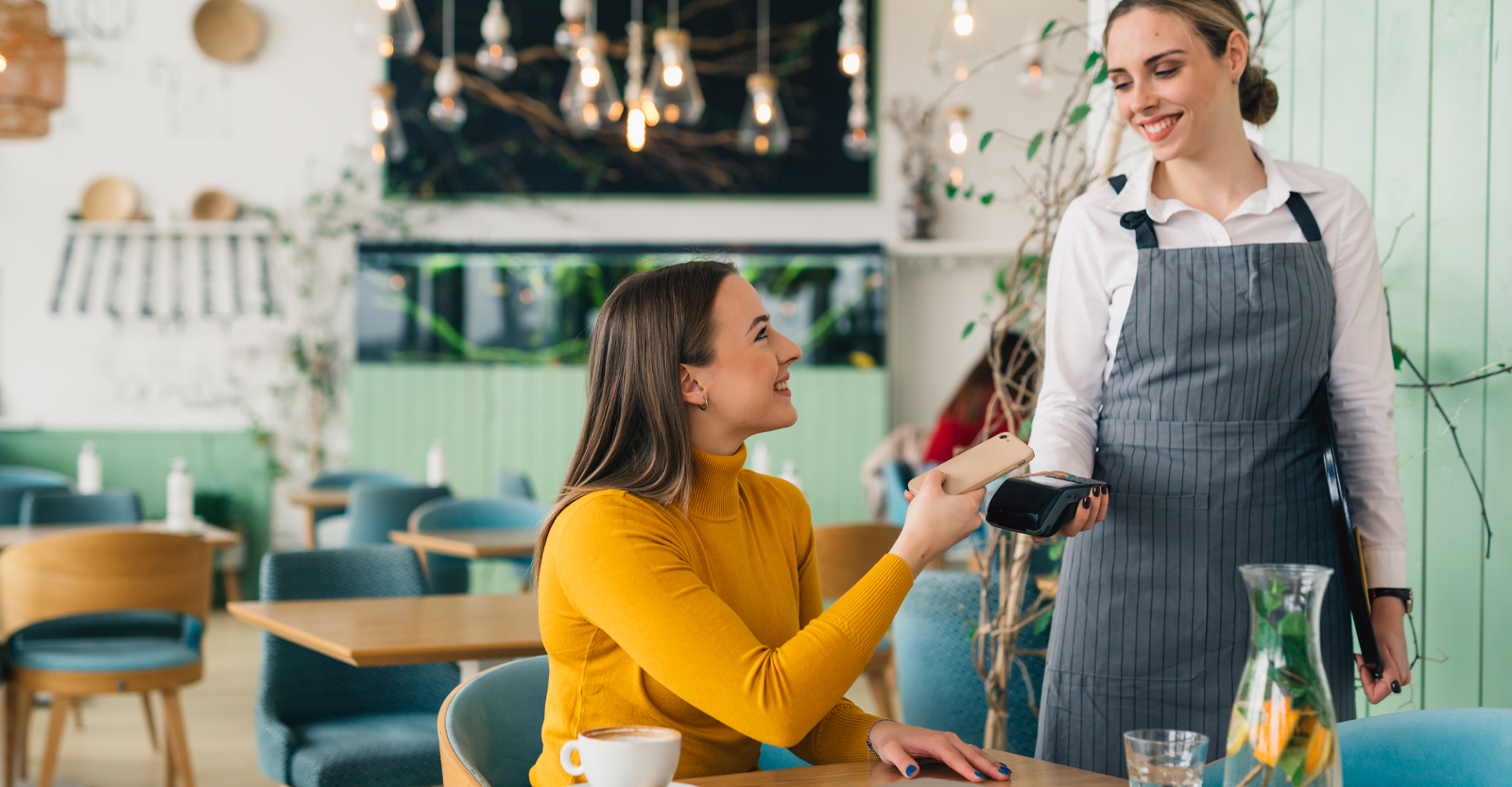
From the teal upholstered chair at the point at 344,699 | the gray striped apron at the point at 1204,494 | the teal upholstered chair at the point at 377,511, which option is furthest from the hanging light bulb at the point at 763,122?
the gray striped apron at the point at 1204,494

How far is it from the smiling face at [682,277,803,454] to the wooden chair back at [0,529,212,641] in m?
2.58

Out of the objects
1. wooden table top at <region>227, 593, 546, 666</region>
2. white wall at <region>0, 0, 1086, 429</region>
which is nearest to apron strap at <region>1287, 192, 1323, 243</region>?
wooden table top at <region>227, 593, 546, 666</region>

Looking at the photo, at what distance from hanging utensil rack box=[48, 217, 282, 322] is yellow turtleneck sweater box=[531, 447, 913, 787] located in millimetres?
6497

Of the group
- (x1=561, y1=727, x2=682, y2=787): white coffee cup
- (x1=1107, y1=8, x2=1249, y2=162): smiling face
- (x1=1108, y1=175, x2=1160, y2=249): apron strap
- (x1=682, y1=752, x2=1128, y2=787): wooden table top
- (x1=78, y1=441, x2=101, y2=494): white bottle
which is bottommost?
(x1=78, y1=441, x2=101, y2=494): white bottle

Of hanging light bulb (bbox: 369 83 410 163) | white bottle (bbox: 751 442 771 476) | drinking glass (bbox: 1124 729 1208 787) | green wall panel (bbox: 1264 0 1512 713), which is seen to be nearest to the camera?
drinking glass (bbox: 1124 729 1208 787)

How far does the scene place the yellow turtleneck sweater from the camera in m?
1.19

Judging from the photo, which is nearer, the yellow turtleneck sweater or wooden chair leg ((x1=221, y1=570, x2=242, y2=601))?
the yellow turtleneck sweater

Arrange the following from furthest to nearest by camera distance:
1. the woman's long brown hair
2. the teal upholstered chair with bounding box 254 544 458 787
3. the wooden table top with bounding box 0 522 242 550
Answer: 1. the wooden table top with bounding box 0 522 242 550
2. the teal upholstered chair with bounding box 254 544 458 787
3. the woman's long brown hair

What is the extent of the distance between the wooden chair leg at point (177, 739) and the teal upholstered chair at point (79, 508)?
4.56 feet

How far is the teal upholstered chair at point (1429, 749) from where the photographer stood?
1.17 metres

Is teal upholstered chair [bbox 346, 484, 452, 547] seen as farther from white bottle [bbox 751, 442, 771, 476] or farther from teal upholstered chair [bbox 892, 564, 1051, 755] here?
teal upholstered chair [bbox 892, 564, 1051, 755]

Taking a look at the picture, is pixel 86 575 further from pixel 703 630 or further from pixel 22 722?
pixel 703 630

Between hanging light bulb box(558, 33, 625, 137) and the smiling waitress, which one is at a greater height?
hanging light bulb box(558, 33, 625, 137)

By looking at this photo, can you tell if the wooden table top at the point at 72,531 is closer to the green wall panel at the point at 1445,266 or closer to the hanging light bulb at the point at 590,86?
the hanging light bulb at the point at 590,86
